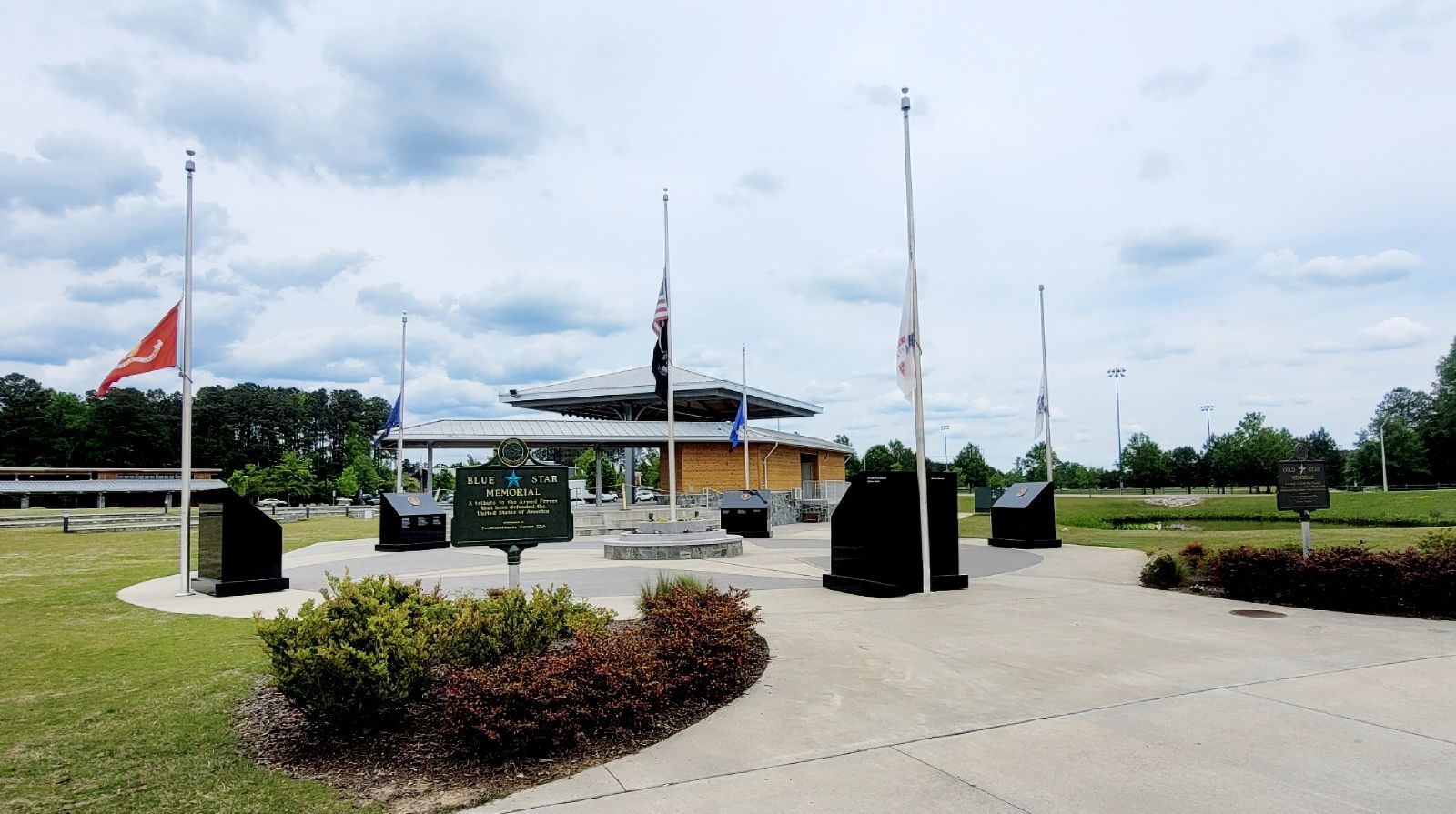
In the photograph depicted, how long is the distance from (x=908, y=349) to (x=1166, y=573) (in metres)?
5.52

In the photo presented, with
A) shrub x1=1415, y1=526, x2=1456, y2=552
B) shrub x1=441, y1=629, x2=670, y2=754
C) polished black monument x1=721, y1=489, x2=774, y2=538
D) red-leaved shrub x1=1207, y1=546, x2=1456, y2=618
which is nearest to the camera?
shrub x1=441, y1=629, x2=670, y2=754

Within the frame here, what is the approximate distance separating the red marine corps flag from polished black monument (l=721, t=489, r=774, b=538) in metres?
17.8

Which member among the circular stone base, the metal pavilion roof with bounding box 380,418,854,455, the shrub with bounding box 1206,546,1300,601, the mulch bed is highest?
the metal pavilion roof with bounding box 380,418,854,455

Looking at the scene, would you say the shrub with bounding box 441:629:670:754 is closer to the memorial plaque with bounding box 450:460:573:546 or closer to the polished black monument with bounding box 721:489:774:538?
the memorial plaque with bounding box 450:460:573:546

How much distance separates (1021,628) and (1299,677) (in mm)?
2967

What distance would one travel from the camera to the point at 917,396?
1301cm

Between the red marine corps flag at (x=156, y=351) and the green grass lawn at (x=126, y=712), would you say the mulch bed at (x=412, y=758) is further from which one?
the red marine corps flag at (x=156, y=351)

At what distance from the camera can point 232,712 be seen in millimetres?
6348

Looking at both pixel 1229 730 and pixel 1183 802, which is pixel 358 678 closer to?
pixel 1183 802

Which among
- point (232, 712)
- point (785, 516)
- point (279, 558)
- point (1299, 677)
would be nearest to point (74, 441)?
point (785, 516)

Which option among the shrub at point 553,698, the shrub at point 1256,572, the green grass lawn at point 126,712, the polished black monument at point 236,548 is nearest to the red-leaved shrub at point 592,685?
the shrub at point 553,698

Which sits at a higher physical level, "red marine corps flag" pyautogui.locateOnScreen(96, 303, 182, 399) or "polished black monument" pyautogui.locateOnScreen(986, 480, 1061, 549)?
"red marine corps flag" pyautogui.locateOnScreen(96, 303, 182, 399)

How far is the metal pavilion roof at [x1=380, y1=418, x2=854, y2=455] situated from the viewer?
128 feet

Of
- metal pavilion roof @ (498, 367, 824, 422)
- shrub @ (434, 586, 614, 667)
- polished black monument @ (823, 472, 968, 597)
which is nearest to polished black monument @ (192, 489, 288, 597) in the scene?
shrub @ (434, 586, 614, 667)
